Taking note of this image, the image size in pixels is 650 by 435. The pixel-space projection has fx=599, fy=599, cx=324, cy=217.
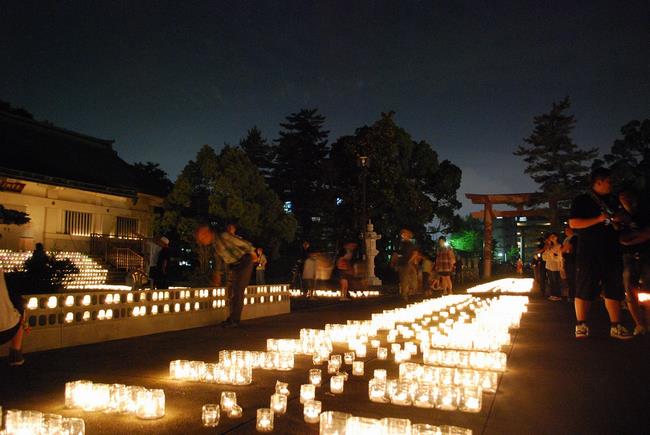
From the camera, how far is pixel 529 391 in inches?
167

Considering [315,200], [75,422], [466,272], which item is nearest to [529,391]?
[75,422]

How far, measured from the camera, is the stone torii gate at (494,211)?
33.3m

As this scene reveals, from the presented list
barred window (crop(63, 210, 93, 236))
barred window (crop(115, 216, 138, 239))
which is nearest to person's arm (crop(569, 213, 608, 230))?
barred window (crop(63, 210, 93, 236))

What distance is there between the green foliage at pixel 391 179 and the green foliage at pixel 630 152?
8.69 m

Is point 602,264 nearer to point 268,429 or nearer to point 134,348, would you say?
point 268,429

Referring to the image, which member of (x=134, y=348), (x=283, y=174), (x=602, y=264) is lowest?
(x=134, y=348)

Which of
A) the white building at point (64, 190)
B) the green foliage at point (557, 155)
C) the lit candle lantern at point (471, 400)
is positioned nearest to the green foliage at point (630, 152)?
the green foliage at point (557, 155)

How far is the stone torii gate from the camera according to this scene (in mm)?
33281

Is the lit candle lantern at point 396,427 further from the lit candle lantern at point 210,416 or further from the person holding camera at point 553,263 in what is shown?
→ the person holding camera at point 553,263

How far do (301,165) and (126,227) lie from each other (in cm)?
1539

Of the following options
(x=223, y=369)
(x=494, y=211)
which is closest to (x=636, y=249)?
(x=223, y=369)

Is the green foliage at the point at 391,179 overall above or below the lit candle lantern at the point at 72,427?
above

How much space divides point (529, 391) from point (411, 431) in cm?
178

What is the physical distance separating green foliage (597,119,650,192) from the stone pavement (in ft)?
92.6
